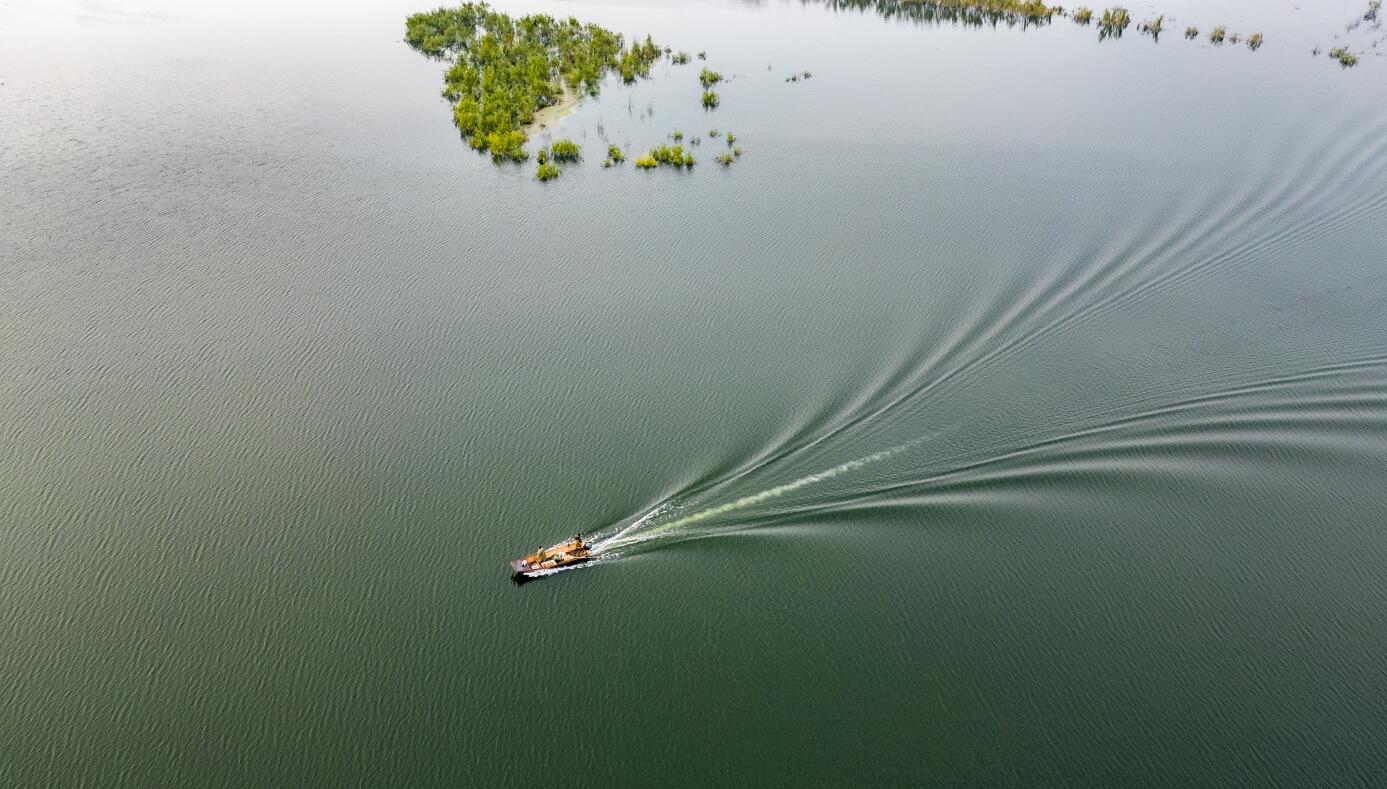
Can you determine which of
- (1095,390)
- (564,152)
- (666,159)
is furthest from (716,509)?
(564,152)

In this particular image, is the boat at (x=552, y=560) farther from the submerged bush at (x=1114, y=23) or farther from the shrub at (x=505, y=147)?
the submerged bush at (x=1114, y=23)

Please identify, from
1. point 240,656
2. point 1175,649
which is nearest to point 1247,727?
point 1175,649

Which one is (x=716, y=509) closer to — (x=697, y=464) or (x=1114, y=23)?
(x=697, y=464)

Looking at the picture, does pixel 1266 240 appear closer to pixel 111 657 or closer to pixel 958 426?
pixel 958 426

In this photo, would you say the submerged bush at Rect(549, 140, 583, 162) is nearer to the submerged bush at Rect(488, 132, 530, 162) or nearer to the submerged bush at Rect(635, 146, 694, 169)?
the submerged bush at Rect(488, 132, 530, 162)

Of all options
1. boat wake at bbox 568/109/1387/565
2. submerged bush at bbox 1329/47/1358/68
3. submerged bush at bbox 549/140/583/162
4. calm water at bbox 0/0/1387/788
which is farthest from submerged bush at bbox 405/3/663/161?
submerged bush at bbox 1329/47/1358/68

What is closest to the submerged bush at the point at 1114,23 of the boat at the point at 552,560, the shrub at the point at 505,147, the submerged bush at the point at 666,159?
the submerged bush at the point at 666,159
